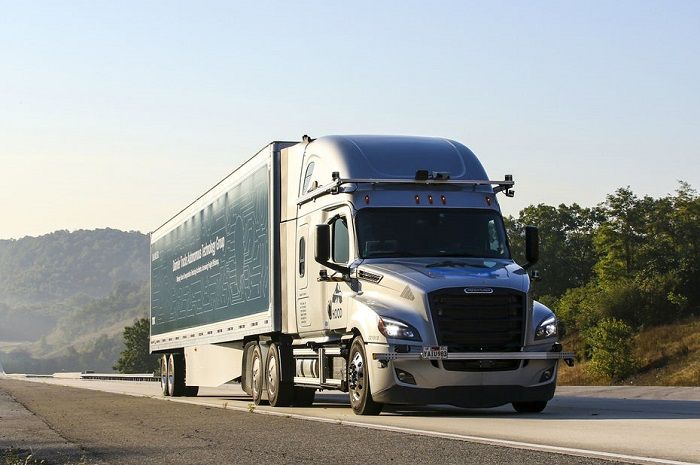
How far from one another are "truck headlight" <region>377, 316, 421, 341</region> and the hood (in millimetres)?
542

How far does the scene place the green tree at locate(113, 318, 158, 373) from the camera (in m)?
177

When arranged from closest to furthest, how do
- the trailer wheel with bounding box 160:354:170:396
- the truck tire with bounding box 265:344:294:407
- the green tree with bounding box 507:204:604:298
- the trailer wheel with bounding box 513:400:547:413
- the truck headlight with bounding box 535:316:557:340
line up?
the truck headlight with bounding box 535:316:557:340, the trailer wheel with bounding box 513:400:547:413, the truck tire with bounding box 265:344:294:407, the trailer wheel with bounding box 160:354:170:396, the green tree with bounding box 507:204:604:298

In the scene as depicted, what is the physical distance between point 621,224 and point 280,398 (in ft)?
296

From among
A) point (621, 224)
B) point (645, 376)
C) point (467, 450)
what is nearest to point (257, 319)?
point (467, 450)

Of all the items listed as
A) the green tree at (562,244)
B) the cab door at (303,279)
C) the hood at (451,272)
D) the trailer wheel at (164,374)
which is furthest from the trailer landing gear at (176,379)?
the green tree at (562,244)

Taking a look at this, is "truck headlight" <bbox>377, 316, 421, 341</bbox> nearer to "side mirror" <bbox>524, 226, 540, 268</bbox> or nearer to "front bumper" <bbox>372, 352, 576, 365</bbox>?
"front bumper" <bbox>372, 352, 576, 365</bbox>

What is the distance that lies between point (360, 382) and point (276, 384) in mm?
4147

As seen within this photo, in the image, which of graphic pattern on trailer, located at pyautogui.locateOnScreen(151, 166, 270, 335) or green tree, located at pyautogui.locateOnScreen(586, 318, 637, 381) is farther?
green tree, located at pyautogui.locateOnScreen(586, 318, 637, 381)

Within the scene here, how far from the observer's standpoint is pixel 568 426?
14.1 metres

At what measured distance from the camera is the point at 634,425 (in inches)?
558

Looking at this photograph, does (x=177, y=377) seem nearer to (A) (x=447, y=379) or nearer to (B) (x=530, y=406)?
(B) (x=530, y=406)

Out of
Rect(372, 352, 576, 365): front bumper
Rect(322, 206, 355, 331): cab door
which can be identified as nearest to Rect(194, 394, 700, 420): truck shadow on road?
Rect(372, 352, 576, 365): front bumper

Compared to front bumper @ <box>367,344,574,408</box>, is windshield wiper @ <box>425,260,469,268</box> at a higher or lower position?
higher

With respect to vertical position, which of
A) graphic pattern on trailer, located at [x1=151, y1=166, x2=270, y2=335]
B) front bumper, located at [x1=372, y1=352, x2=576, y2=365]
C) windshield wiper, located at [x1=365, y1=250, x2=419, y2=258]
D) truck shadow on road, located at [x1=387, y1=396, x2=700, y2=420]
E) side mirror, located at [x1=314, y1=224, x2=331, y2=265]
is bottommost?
truck shadow on road, located at [x1=387, y1=396, x2=700, y2=420]
